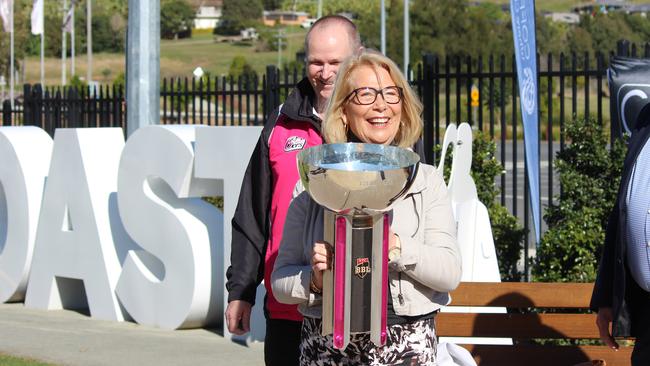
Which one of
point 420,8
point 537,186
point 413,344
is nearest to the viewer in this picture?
point 413,344

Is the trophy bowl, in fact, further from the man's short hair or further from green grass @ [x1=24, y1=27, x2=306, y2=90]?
green grass @ [x1=24, y1=27, x2=306, y2=90]

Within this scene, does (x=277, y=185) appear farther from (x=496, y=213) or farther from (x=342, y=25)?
(x=496, y=213)

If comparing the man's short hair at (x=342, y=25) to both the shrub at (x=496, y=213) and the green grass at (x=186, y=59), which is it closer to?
the shrub at (x=496, y=213)

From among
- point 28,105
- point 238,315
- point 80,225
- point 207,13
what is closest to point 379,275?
point 238,315

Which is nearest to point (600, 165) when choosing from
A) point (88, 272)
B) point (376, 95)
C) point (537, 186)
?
point (537, 186)

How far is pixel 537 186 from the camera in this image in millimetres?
7590

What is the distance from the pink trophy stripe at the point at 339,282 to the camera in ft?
9.49

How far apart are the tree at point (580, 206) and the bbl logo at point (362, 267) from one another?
15.5 ft

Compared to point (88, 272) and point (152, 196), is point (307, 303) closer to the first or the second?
point (152, 196)

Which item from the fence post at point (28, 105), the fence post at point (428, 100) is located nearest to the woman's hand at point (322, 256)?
the fence post at point (428, 100)

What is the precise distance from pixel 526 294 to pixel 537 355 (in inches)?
10.2

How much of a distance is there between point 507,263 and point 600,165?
3.79ft

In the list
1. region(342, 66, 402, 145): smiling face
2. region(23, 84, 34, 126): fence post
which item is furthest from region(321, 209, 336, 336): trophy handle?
region(23, 84, 34, 126): fence post

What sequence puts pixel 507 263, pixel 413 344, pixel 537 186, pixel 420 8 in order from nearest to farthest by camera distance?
pixel 413 344 < pixel 537 186 < pixel 507 263 < pixel 420 8
